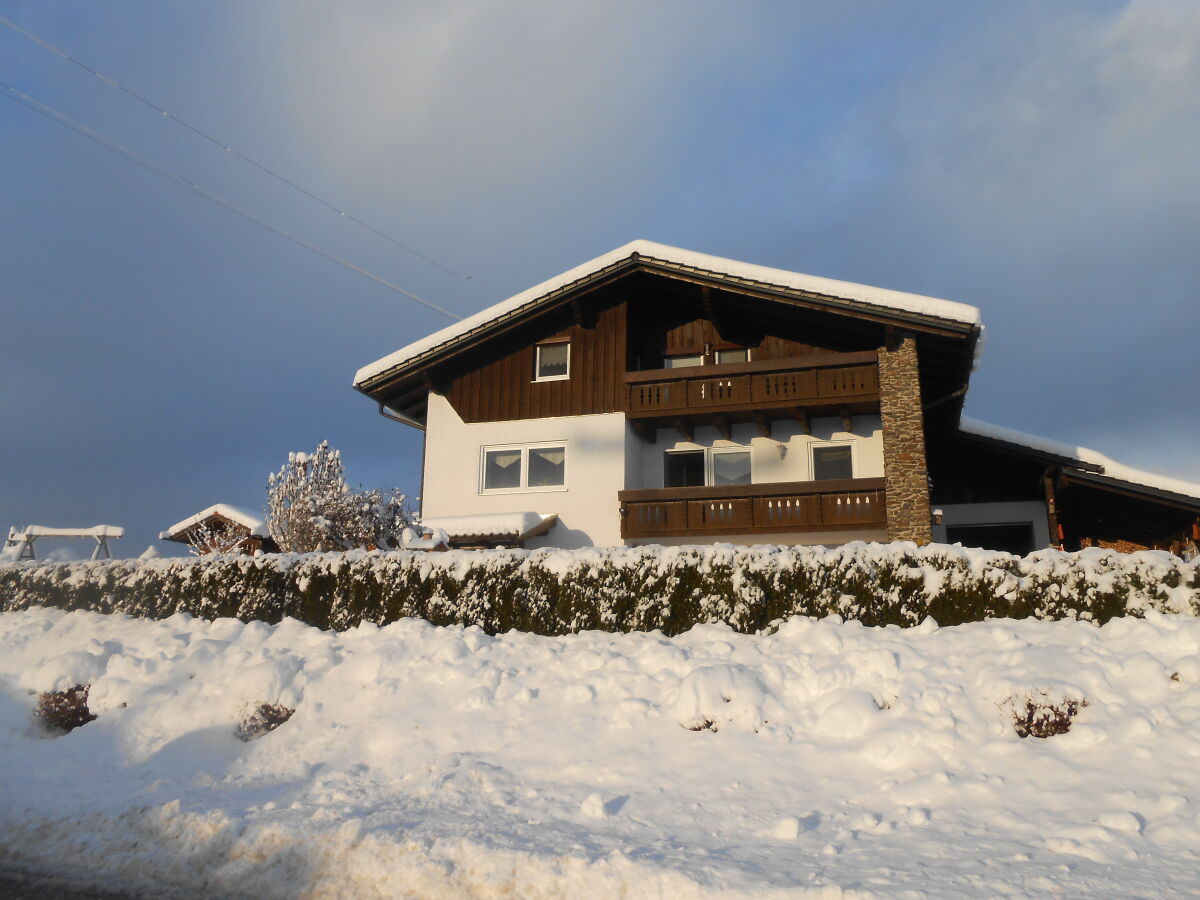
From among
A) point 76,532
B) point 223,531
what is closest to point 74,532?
point 76,532

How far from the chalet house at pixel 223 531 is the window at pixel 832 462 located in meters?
24.4

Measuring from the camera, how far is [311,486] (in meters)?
37.7

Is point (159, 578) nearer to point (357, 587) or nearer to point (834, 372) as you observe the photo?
point (357, 587)

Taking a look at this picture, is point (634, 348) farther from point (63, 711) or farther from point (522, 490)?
point (63, 711)

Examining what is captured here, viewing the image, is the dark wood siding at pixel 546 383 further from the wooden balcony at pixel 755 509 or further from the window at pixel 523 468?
the wooden balcony at pixel 755 509

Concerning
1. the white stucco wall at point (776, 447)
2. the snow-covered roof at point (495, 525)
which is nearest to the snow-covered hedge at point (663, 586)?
the snow-covered roof at point (495, 525)

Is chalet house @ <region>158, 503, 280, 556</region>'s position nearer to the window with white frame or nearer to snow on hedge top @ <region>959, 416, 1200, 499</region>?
the window with white frame

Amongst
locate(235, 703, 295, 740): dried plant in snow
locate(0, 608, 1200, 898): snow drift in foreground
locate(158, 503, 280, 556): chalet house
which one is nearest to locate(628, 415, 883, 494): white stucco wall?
locate(0, 608, 1200, 898): snow drift in foreground

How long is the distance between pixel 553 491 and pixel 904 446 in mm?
8198

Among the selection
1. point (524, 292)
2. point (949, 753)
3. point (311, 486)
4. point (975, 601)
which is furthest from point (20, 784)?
point (311, 486)

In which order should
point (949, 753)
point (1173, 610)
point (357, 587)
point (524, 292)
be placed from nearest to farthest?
point (949, 753) → point (1173, 610) → point (357, 587) → point (524, 292)

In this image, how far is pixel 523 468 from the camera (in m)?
22.1

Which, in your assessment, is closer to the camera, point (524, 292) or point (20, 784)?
point (20, 784)

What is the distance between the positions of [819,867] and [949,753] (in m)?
2.26
